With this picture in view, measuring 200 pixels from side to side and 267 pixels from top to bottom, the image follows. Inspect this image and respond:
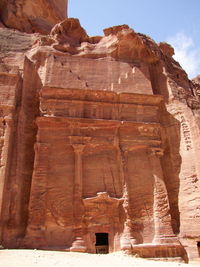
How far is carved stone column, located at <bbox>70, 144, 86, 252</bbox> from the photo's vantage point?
9.87 meters

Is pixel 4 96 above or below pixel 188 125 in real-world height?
above

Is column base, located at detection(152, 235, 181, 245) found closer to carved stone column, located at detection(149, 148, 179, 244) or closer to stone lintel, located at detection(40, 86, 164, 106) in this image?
carved stone column, located at detection(149, 148, 179, 244)

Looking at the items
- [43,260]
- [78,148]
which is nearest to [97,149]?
[78,148]

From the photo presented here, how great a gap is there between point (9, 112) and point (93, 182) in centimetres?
446

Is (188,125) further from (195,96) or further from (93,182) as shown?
(93,182)

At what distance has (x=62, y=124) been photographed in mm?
12039

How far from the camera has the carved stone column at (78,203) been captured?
9.87 metres

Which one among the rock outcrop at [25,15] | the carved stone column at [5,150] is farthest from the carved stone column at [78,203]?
the rock outcrop at [25,15]

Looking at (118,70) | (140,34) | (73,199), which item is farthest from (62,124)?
(140,34)

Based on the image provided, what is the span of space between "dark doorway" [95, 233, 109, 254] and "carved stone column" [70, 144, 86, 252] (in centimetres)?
82

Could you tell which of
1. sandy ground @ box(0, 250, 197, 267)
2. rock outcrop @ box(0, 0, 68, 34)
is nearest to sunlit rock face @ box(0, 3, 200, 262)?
sandy ground @ box(0, 250, 197, 267)

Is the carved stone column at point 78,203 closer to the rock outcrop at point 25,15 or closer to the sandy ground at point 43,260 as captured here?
the sandy ground at point 43,260

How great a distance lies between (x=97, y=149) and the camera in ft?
39.4

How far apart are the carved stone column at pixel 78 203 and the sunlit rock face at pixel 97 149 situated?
37 millimetres
